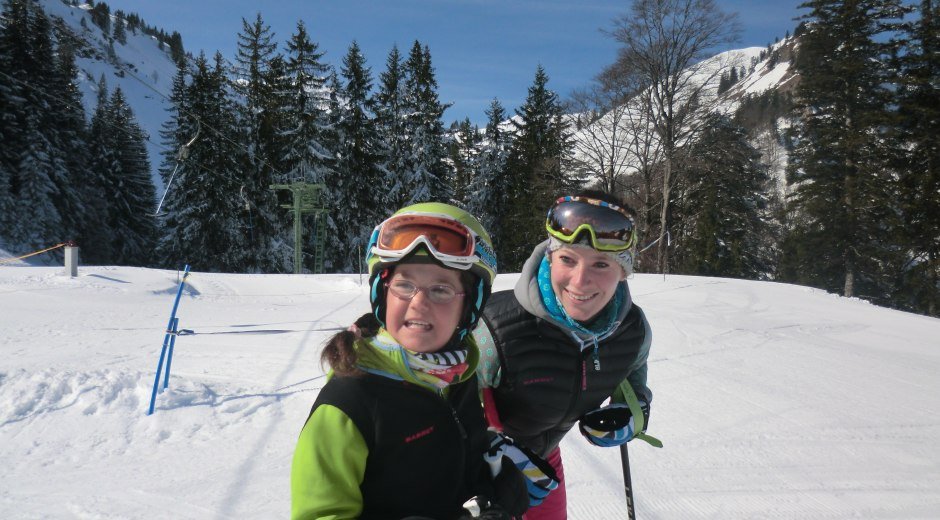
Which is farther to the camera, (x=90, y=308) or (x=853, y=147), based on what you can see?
(x=853, y=147)

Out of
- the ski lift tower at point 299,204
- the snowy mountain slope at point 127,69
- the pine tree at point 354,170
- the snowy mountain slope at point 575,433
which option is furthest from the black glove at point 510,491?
the snowy mountain slope at point 127,69

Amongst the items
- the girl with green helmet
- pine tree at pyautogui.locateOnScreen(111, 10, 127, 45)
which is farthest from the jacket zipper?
pine tree at pyautogui.locateOnScreen(111, 10, 127, 45)

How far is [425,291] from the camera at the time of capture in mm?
1577

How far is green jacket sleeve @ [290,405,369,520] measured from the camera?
118 centimetres

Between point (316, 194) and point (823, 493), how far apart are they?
24124mm

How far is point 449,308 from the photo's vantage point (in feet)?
5.26

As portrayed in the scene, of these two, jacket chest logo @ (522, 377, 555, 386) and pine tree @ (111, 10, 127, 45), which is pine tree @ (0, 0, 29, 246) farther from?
pine tree @ (111, 10, 127, 45)

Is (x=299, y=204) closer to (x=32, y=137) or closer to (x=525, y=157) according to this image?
(x=525, y=157)

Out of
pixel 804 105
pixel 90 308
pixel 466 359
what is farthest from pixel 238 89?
pixel 466 359

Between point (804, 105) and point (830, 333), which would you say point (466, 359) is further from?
point (804, 105)

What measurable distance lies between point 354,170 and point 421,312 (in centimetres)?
3204

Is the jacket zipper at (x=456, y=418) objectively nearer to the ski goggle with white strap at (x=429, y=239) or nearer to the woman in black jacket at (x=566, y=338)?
the ski goggle with white strap at (x=429, y=239)

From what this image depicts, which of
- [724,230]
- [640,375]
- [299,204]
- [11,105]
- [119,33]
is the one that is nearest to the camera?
[640,375]

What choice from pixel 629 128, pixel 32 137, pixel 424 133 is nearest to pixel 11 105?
pixel 32 137
